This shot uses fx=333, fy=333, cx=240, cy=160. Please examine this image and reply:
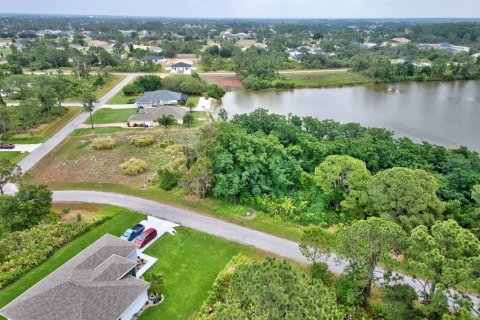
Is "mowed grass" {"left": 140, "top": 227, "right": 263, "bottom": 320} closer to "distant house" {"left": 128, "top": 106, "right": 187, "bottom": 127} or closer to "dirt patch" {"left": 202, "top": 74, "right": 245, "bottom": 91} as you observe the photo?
"distant house" {"left": 128, "top": 106, "right": 187, "bottom": 127}

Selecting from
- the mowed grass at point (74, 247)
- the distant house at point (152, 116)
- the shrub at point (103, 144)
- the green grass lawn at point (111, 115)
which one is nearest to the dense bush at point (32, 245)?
the mowed grass at point (74, 247)

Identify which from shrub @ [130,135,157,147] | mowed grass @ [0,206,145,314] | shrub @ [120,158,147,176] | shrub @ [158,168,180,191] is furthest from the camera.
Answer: shrub @ [130,135,157,147]

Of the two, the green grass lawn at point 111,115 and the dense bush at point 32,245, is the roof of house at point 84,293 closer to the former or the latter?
the dense bush at point 32,245

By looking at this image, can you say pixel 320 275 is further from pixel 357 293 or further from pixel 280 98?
pixel 280 98

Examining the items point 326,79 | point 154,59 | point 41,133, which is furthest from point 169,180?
point 154,59

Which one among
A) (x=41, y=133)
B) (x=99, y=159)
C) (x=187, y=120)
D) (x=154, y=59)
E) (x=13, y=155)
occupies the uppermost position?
(x=154, y=59)

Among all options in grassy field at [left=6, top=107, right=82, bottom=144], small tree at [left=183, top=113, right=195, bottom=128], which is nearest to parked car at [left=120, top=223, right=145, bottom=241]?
grassy field at [left=6, top=107, right=82, bottom=144]

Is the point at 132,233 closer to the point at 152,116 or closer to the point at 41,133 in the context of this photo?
the point at 152,116
